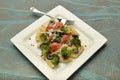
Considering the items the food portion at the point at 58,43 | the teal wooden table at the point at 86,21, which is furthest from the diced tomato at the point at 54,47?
the teal wooden table at the point at 86,21

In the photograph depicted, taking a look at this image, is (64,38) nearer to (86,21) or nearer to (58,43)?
(58,43)

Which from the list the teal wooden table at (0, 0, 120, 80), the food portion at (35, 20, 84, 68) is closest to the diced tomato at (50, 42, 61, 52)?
the food portion at (35, 20, 84, 68)

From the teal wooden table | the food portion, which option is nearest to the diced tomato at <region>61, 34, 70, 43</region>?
the food portion

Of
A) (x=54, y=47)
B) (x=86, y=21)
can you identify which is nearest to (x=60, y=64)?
(x=54, y=47)

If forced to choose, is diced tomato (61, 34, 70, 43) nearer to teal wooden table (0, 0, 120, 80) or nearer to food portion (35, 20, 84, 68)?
food portion (35, 20, 84, 68)

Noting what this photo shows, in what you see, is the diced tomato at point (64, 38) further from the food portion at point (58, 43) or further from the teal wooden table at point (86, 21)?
the teal wooden table at point (86, 21)

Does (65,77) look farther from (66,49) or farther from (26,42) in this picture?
(26,42)

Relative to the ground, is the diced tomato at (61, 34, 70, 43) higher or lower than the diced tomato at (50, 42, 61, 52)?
higher
